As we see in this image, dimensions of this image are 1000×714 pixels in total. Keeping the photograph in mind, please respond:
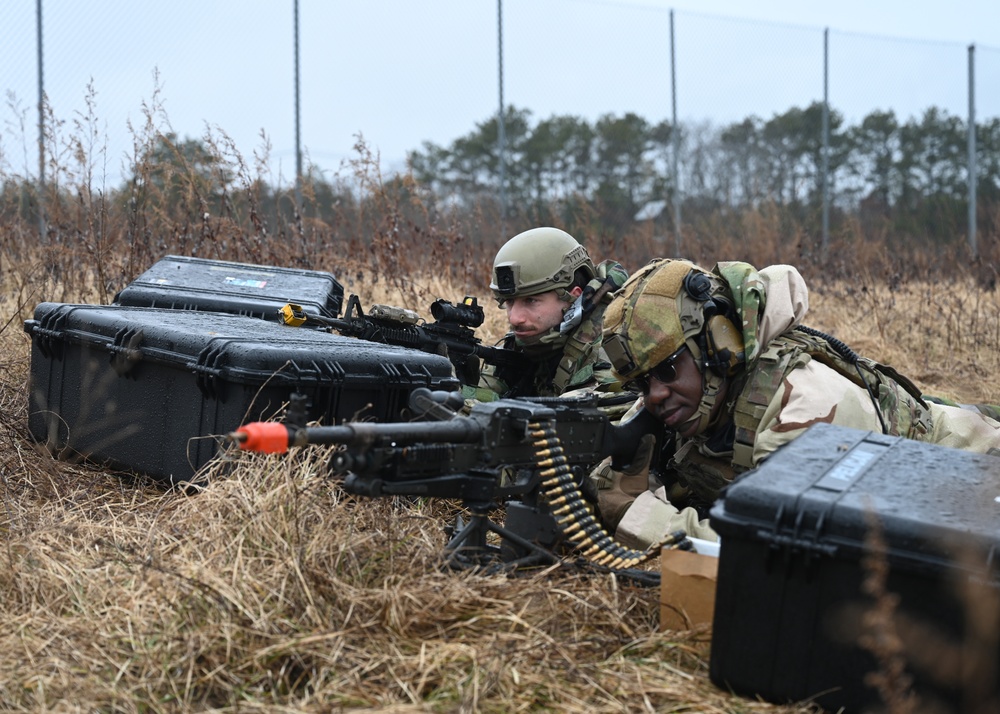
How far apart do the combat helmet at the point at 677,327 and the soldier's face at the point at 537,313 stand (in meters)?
1.65

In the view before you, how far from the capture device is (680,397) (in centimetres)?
387

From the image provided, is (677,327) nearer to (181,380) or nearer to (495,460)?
(495,460)

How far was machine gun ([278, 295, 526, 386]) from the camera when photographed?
16.3 ft

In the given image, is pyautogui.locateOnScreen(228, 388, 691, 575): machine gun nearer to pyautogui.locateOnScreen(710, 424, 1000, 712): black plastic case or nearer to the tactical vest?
the tactical vest

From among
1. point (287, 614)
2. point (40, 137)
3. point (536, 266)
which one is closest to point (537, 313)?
point (536, 266)

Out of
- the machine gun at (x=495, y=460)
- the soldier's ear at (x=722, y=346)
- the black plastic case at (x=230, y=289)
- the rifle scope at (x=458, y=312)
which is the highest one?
the black plastic case at (x=230, y=289)

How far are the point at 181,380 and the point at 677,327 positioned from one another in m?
1.95

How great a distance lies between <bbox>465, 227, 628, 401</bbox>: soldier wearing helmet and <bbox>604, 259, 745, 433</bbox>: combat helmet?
154 centimetres

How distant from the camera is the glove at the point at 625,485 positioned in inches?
157

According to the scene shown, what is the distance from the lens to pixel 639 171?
63.3 feet

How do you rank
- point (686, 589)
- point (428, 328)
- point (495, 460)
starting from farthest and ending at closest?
point (428, 328) → point (495, 460) → point (686, 589)

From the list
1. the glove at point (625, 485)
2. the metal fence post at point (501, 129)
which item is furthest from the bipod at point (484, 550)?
the metal fence post at point (501, 129)

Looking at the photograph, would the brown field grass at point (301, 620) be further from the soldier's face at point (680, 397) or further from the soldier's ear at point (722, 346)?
the soldier's ear at point (722, 346)

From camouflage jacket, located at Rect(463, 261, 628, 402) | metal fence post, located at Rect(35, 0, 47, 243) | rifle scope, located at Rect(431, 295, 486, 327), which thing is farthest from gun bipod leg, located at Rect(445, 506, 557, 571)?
metal fence post, located at Rect(35, 0, 47, 243)
